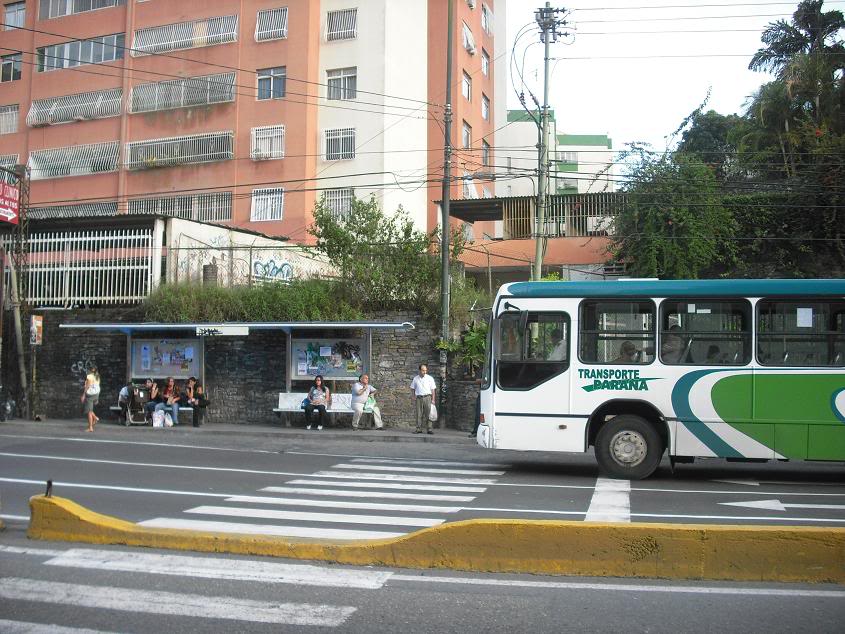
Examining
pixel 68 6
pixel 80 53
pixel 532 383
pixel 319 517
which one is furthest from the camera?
pixel 68 6

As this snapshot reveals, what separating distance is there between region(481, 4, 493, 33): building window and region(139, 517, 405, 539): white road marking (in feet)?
125

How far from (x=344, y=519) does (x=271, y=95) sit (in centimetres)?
2976

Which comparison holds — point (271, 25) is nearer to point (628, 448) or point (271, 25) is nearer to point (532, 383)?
point (532, 383)

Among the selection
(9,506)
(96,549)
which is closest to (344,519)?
(96,549)

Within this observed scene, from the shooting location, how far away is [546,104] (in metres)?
24.3

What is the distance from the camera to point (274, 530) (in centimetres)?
876

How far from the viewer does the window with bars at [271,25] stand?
35812 mm

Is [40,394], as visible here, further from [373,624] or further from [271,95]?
[373,624]

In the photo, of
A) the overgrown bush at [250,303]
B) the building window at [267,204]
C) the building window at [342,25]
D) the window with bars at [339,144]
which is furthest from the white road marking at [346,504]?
the building window at [342,25]

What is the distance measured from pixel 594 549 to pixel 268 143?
A: 31.9 m

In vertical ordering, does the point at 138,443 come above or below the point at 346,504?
below

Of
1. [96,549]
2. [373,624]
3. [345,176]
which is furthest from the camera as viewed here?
[345,176]

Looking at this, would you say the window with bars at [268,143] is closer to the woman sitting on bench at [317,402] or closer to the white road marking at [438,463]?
the woman sitting on bench at [317,402]

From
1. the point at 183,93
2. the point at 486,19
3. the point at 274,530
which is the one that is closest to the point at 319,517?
the point at 274,530
